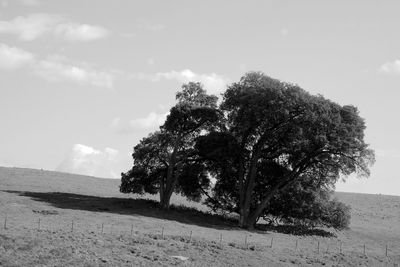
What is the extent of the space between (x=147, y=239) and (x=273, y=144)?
80.9ft

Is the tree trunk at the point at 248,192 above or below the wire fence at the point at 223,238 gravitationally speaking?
above

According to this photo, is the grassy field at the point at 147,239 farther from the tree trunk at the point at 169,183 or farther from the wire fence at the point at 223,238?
the tree trunk at the point at 169,183

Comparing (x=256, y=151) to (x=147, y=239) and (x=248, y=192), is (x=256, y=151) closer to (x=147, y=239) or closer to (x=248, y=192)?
(x=248, y=192)

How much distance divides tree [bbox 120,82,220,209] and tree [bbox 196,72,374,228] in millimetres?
2173

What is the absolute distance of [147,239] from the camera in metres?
42.0

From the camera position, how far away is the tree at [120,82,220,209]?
64.2 meters

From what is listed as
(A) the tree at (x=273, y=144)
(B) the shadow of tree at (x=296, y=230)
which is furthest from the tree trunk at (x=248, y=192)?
(B) the shadow of tree at (x=296, y=230)

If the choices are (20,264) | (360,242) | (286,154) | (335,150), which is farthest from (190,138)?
(20,264)

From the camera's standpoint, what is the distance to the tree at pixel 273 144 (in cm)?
5775

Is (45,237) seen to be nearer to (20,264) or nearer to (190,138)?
(20,264)

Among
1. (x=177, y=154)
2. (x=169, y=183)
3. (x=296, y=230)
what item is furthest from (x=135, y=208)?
(x=296, y=230)

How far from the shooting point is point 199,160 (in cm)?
6531

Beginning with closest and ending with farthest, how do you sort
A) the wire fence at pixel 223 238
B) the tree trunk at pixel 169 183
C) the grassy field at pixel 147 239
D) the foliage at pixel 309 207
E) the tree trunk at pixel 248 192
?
the grassy field at pixel 147 239 → the wire fence at pixel 223 238 → the tree trunk at pixel 248 192 → the foliage at pixel 309 207 → the tree trunk at pixel 169 183

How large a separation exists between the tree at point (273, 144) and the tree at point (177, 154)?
2173 millimetres
